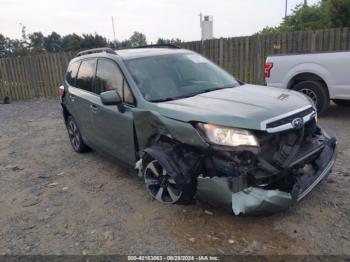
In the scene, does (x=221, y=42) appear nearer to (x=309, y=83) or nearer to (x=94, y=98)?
(x=309, y=83)

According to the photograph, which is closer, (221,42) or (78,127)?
(78,127)

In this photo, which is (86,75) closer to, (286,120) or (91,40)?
(286,120)

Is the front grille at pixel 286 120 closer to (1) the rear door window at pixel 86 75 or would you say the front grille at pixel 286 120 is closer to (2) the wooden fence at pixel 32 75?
(1) the rear door window at pixel 86 75

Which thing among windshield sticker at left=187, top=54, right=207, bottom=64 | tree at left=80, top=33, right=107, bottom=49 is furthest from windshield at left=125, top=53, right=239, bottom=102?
tree at left=80, top=33, right=107, bottom=49

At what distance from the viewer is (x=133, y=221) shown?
12.0 feet

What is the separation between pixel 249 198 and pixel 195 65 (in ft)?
7.32

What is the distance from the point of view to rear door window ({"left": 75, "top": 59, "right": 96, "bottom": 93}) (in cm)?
505

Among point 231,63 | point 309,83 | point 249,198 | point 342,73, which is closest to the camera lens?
point 249,198

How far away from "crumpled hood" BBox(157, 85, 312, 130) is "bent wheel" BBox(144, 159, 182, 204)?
60cm

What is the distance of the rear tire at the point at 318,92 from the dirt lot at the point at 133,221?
5.68 ft

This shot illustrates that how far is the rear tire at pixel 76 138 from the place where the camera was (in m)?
5.91

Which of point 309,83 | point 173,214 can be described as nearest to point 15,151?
point 173,214

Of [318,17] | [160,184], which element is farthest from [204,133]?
[318,17]

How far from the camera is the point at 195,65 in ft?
15.1
